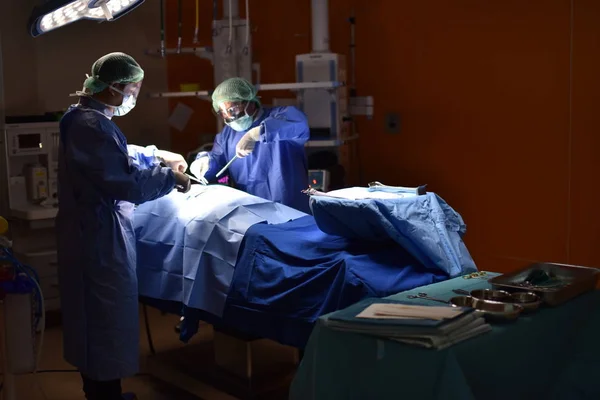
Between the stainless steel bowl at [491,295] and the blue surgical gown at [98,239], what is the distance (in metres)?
1.42

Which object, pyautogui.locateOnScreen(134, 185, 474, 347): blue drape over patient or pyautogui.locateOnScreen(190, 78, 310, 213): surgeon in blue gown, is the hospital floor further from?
pyautogui.locateOnScreen(190, 78, 310, 213): surgeon in blue gown

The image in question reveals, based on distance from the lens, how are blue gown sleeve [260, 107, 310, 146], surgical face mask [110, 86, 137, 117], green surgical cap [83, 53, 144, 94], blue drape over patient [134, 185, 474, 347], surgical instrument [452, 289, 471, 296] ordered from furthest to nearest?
blue gown sleeve [260, 107, 310, 146]
surgical face mask [110, 86, 137, 117]
green surgical cap [83, 53, 144, 94]
blue drape over patient [134, 185, 474, 347]
surgical instrument [452, 289, 471, 296]

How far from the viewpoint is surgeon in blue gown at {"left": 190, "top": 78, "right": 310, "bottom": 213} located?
13.0 feet

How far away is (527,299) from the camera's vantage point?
91.6 inches

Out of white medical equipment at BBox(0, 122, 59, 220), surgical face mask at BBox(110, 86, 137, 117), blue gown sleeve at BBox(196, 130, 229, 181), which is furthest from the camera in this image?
white medical equipment at BBox(0, 122, 59, 220)

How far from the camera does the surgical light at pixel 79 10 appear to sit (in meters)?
3.41

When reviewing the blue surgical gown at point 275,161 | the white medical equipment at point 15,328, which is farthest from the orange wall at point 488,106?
the white medical equipment at point 15,328

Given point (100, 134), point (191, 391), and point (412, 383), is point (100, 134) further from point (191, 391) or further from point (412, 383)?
→ point (412, 383)

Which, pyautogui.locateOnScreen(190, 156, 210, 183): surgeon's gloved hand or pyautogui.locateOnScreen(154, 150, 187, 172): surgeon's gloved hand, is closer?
pyautogui.locateOnScreen(154, 150, 187, 172): surgeon's gloved hand

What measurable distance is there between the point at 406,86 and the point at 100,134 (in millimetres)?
2582

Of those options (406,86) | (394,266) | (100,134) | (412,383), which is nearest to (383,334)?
(412,383)

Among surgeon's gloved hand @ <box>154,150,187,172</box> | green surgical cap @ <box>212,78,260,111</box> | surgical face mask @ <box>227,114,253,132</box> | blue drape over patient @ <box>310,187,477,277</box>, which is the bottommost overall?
blue drape over patient @ <box>310,187,477,277</box>

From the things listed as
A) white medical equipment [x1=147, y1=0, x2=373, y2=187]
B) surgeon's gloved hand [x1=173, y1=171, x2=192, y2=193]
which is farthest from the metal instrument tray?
white medical equipment [x1=147, y1=0, x2=373, y2=187]

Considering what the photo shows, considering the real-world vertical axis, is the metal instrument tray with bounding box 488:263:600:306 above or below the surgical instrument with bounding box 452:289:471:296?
above
